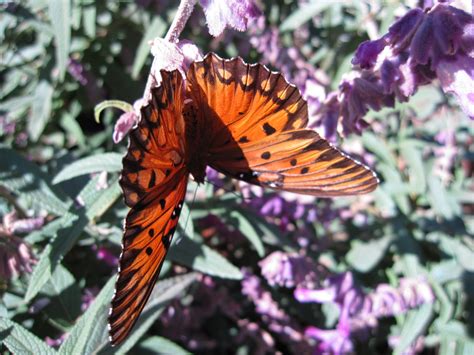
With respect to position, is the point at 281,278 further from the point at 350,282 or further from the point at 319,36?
the point at 319,36

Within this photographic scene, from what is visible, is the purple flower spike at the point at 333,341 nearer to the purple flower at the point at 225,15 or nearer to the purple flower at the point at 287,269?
the purple flower at the point at 287,269

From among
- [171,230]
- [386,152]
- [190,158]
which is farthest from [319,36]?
[171,230]

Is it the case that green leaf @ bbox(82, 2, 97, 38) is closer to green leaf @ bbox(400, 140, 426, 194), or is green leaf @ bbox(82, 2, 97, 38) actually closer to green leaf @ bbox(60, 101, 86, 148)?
green leaf @ bbox(60, 101, 86, 148)

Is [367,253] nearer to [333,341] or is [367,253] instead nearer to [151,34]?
[333,341]

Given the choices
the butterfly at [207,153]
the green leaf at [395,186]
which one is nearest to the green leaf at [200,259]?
the butterfly at [207,153]

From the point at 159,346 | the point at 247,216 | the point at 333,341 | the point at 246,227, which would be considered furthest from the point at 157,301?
the point at 333,341

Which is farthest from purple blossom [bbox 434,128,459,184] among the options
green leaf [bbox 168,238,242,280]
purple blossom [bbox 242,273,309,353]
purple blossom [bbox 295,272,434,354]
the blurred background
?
green leaf [bbox 168,238,242,280]

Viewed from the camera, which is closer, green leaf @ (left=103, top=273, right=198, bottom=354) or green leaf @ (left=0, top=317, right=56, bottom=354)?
green leaf @ (left=0, top=317, right=56, bottom=354)
